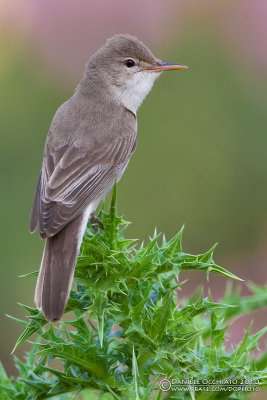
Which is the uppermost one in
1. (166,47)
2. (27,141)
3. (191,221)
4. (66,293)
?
(166,47)

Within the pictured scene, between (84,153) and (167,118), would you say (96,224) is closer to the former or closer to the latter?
(84,153)

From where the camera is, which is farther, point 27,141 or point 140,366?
point 27,141

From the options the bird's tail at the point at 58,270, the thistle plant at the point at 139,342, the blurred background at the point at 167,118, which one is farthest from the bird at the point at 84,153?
the blurred background at the point at 167,118

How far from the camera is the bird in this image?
95.2 inches

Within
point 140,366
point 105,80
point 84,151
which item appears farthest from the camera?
point 105,80

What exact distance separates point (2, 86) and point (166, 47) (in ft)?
4.34

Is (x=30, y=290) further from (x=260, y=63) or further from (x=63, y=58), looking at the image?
(x=260, y=63)

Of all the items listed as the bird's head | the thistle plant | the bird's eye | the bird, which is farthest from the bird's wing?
the thistle plant

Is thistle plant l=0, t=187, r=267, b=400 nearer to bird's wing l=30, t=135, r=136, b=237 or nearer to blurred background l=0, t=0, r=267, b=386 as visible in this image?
bird's wing l=30, t=135, r=136, b=237

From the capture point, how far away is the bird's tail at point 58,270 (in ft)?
6.31

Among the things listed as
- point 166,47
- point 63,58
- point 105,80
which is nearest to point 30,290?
point 105,80

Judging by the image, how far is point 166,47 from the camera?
519 cm

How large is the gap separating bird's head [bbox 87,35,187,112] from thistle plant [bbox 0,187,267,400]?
8.00 ft

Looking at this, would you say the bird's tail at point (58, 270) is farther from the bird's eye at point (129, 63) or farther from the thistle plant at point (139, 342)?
the bird's eye at point (129, 63)
